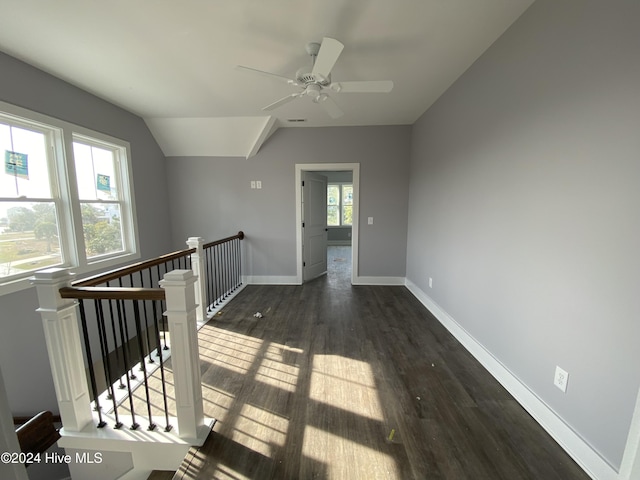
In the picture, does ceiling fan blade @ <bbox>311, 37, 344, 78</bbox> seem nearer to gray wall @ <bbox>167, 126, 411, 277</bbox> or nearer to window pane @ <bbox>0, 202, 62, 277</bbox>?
gray wall @ <bbox>167, 126, 411, 277</bbox>

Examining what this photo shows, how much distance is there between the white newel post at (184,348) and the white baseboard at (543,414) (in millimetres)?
2163

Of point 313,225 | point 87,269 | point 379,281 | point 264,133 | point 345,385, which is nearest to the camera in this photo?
point 345,385

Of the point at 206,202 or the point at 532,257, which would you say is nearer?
the point at 532,257

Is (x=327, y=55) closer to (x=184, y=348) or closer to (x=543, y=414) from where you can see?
(x=184, y=348)

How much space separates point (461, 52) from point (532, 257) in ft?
5.91

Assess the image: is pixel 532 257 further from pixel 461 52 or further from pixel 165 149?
pixel 165 149

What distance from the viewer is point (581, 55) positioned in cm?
143

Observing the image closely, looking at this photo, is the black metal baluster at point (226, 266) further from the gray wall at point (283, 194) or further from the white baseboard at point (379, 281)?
the white baseboard at point (379, 281)

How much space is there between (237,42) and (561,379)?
3.25m

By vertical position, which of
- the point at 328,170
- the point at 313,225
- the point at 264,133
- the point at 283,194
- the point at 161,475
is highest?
the point at 264,133

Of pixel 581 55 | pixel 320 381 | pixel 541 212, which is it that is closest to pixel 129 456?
pixel 320 381

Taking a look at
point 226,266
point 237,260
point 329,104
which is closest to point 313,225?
point 237,260

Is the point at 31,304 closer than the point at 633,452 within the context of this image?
No

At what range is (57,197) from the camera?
278 cm
